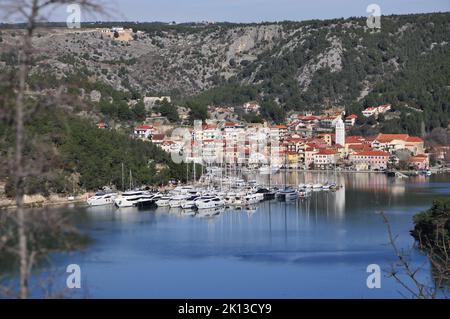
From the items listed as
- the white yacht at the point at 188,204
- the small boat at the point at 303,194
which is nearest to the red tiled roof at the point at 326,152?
the small boat at the point at 303,194

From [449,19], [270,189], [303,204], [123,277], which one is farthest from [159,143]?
[449,19]

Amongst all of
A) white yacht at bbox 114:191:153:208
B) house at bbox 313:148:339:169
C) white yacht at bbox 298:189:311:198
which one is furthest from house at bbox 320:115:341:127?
white yacht at bbox 114:191:153:208

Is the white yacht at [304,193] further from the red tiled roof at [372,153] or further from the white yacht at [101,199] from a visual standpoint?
the red tiled roof at [372,153]

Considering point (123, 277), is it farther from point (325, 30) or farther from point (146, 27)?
point (146, 27)

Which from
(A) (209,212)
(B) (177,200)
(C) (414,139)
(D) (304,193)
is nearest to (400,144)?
(C) (414,139)

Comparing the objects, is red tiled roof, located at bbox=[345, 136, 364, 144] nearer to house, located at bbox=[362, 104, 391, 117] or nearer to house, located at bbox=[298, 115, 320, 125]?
house, located at bbox=[298, 115, 320, 125]

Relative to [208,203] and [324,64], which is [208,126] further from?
[324,64]
